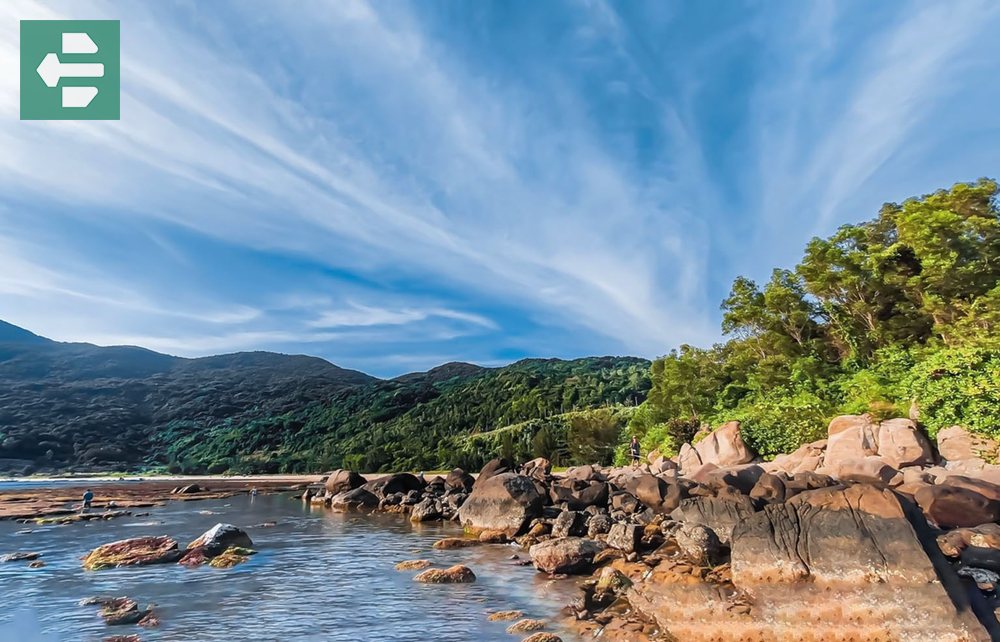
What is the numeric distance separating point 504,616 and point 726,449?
25.9 meters

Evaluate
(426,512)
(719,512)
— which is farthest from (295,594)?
(426,512)

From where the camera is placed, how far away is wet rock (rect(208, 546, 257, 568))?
19.0 m

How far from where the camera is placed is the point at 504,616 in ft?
40.7

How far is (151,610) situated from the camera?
13289mm

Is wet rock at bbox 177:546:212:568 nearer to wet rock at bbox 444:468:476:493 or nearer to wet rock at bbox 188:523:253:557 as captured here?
wet rock at bbox 188:523:253:557

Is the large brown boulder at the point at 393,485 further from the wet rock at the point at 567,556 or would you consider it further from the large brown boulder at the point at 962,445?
the large brown boulder at the point at 962,445

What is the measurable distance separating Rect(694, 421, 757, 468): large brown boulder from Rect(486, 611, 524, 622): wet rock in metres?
24.3

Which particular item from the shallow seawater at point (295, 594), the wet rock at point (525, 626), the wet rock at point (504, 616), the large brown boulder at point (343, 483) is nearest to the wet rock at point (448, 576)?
the shallow seawater at point (295, 594)

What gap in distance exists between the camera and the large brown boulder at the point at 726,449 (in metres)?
33.7

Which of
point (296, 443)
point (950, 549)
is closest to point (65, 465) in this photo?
point (296, 443)

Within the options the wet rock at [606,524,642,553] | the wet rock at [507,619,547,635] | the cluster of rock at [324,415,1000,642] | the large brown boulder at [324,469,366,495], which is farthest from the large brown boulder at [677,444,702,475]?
the wet rock at [507,619,547,635]

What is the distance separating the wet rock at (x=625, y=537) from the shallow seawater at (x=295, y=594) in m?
2.74

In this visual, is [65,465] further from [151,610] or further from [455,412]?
[151,610]

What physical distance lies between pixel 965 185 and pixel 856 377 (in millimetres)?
13843
